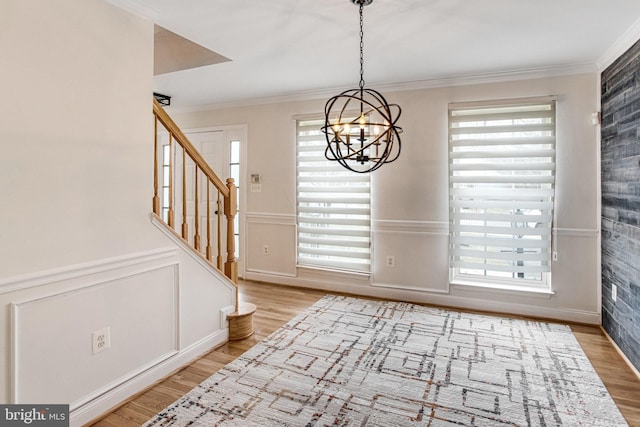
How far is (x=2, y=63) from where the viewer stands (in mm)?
1604

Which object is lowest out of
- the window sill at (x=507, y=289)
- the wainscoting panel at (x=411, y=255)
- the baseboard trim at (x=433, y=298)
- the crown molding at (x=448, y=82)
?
the baseboard trim at (x=433, y=298)

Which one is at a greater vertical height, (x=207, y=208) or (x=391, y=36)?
(x=391, y=36)

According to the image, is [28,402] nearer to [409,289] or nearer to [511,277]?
[409,289]

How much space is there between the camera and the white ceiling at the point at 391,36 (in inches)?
90.0

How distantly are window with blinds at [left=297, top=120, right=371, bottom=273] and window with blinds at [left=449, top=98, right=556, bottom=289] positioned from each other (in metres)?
1.02

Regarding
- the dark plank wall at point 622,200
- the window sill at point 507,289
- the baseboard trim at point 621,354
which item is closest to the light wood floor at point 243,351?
the baseboard trim at point 621,354

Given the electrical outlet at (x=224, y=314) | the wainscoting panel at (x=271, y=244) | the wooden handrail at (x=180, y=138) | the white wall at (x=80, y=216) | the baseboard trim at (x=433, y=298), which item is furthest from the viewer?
the wainscoting panel at (x=271, y=244)

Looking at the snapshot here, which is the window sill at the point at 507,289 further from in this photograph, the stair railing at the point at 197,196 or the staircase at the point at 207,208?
the stair railing at the point at 197,196

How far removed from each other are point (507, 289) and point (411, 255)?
1.00m

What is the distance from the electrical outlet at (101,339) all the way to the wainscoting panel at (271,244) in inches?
109

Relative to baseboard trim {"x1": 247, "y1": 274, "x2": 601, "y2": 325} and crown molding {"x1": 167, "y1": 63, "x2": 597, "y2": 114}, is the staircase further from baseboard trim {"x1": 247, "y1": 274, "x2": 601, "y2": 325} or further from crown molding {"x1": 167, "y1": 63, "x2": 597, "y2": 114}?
crown molding {"x1": 167, "y1": 63, "x2": 597, "y2": 114}

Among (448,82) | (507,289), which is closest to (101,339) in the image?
(507,289)

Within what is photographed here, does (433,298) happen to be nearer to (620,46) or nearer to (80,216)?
(620,46)

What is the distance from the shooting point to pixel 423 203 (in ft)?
13.0
